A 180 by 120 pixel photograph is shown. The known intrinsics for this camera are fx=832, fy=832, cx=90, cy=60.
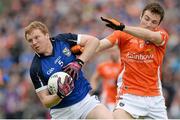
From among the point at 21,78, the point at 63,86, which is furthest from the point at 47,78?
the point at 21,78

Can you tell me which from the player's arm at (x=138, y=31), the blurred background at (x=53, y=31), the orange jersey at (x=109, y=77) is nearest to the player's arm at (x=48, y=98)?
the player's arm at (x=138, y=31)

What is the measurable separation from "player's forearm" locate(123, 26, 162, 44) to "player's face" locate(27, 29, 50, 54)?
99 centimetres

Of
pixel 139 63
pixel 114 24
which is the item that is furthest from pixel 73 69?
pixel 139 63

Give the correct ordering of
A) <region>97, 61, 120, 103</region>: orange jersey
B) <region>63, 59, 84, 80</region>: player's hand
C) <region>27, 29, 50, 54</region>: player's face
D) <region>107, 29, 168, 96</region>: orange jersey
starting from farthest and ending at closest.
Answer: <region>97, 61, 120, 103</region>: orange jersey, <region>107, 29, 168, 96</region>: orange jersey, <region>27, 29, 50, 54</region>: player's face, <region>63, 59, 84, 80</region>: player's hand

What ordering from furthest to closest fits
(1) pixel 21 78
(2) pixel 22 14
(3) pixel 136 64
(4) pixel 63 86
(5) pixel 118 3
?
(2) pixel 22 14, (5) pixel 118 3, (1) pixel 21 78, (3) pixel 136 64, (4) pixel 63 86

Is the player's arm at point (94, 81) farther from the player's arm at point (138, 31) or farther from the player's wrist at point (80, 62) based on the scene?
the player's wrist at point (80, 62)

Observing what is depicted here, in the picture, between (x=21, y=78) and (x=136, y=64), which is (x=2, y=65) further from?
(x=136, y=64)

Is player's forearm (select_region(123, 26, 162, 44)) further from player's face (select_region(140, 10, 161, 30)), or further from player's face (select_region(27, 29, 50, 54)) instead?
player's face (select_region(27, 29, 50, 54))

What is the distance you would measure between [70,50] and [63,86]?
2.10 ft

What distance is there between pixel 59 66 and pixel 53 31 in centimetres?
1034

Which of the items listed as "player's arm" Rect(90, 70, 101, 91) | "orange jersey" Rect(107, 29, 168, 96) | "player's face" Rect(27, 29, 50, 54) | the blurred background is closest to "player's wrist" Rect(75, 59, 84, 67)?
"player's face" Rect(27, 29, 50, 54)

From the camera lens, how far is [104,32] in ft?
60.6

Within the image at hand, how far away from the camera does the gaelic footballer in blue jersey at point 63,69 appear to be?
388 inches

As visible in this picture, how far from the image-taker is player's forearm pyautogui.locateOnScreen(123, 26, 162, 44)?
33.3 feet
